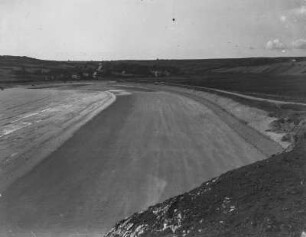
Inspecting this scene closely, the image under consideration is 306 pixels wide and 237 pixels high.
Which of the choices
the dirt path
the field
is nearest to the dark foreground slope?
the field

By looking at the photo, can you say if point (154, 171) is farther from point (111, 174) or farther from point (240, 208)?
point (240, 208)

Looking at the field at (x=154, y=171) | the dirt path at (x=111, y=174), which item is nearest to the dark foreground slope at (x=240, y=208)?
the field at (x=154, y=171)

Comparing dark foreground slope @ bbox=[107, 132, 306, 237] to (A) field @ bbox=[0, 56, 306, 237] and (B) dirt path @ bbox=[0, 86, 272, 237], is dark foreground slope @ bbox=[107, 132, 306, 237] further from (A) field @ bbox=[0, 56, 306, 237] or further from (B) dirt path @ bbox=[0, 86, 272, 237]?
(B) dirt path @ bbox=[0, 86, 272, 237]

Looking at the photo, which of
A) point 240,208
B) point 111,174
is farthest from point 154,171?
point 240,208

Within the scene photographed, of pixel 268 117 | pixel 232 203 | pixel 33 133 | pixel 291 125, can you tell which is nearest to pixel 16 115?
pixel 33 133

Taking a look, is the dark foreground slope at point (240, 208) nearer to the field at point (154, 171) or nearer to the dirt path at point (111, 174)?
the field at point (154, 171)

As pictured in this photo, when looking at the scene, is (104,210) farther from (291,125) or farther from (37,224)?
(291,125)
